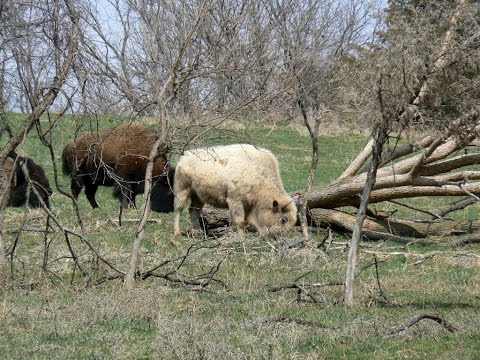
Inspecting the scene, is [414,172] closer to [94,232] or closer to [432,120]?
[432,120]

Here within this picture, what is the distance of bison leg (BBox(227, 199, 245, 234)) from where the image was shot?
17156 mm

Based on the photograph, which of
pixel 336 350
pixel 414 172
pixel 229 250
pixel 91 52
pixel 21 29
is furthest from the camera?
pixel 229 250

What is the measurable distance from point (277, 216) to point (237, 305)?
7249 mm

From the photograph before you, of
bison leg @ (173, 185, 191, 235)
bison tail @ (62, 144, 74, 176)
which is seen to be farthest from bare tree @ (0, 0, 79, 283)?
bison tail @ (62, 144, 74, 176)

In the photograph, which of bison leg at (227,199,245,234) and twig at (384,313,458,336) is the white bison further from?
twig at (384,313,458,336)

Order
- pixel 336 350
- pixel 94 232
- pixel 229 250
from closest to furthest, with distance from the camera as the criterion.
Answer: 1. pixel 336 350
2. pixel 229 250
3. pixel 94 232

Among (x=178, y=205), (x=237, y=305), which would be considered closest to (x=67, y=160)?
(x=178, y=205)

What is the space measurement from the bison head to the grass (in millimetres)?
536

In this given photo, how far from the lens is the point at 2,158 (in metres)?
11.4

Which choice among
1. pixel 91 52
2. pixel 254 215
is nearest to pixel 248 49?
pixel 254 215

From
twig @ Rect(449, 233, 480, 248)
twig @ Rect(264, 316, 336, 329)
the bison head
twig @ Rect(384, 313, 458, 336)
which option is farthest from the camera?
the bison head

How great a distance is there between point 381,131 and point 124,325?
351 centimetres

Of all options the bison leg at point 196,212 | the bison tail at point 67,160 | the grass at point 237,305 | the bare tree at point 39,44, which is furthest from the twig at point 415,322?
the bison tail at point 67,160

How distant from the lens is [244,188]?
17.3m
